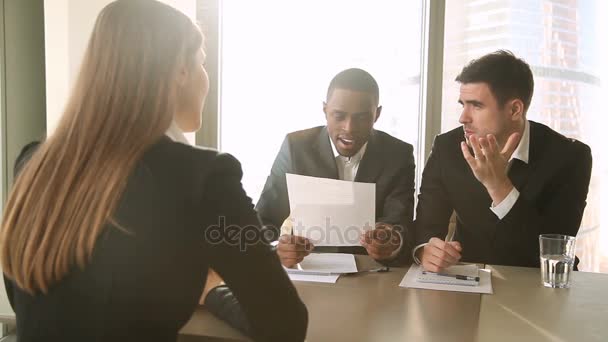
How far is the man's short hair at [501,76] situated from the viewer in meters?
2.07

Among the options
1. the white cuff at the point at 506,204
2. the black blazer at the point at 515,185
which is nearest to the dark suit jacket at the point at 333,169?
the black blazer at the point at 515,185

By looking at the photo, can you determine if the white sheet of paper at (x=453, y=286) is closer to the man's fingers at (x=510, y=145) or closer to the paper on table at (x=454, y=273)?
the paper on table at (x=454, y=273)

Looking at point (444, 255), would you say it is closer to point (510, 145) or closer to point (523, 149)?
point (510, 145)

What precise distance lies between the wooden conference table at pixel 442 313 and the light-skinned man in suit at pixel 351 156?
63 cm

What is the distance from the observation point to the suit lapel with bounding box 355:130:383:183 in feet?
7.20

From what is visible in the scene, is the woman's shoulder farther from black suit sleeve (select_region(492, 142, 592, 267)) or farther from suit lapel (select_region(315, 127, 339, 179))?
suit lapel (select_region(315, 127, 339, 179))

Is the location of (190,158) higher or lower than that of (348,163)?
higher

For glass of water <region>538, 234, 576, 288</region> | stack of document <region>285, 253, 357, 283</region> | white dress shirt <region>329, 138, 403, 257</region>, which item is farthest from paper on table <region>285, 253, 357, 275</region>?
white dress shirt <region>329, 138, 403, 257</region>

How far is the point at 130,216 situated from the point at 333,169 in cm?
147

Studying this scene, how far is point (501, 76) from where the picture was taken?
82.0 inches

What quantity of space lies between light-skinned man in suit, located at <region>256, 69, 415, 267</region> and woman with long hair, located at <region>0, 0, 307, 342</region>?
1.12 m

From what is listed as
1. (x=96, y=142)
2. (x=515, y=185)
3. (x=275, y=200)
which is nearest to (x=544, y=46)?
(x=515, y=185)

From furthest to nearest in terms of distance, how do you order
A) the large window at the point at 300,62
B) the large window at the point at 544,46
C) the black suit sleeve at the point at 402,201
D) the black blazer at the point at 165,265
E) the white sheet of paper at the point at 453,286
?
the large window at the point at 300,62 → the large window at the point at 544,46 → the black suit sleeve at the point at 402,201 → the white sheet of paper at the point at 453,286 → the black blazer at the point at 165,265

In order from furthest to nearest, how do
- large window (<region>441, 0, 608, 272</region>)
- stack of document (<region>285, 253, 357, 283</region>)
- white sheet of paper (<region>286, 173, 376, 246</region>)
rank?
1. large window (<region>441, 0, 608, 272</region>)
2. white sheet of paper (<region>286, 173, 376, 246</region>)
3. stack of document (<region>285, 253, 357, 283</region>)
